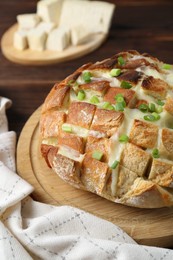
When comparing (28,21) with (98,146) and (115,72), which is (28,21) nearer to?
(115,72)

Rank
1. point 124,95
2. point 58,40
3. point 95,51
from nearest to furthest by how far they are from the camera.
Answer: point 124,95, point 58,40, point 95,51

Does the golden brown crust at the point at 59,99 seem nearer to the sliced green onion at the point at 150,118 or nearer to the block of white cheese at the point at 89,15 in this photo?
the sliced green onion at the point at 150,118

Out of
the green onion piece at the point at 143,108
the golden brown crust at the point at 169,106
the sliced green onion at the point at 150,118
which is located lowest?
the sliced green onion at the point at 150,118

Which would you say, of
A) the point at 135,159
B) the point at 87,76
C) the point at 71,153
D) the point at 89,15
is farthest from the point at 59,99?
the point at 89,15

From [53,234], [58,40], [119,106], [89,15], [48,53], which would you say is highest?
[119,106]

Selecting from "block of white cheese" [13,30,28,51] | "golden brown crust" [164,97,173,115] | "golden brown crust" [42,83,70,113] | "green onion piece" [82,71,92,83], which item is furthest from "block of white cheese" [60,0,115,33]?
"golden brown crust" [164,97,173,115]

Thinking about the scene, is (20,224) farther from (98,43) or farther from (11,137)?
(98,43)

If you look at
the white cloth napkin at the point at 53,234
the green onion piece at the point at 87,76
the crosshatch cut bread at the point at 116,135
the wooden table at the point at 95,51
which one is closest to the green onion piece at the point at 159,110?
the crosshatch cut bread at the point at 116,135
